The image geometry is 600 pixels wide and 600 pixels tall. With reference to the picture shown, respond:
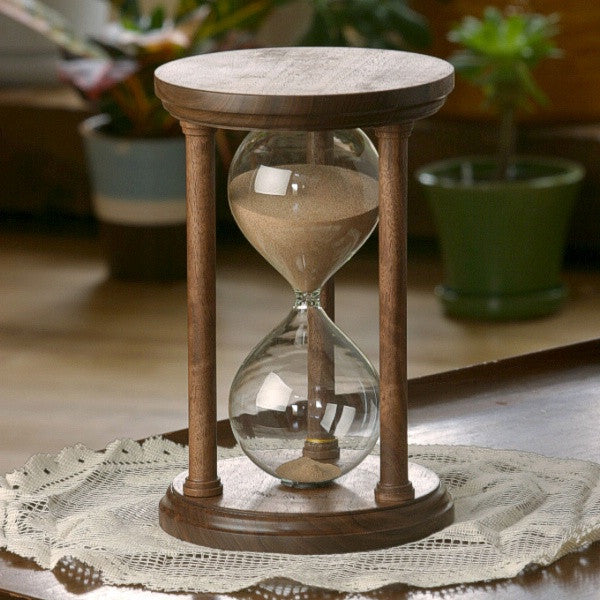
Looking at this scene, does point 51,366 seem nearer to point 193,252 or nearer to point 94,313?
point 94,313

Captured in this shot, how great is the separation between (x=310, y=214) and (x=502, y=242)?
6.58 ft

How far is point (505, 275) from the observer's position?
2881mm

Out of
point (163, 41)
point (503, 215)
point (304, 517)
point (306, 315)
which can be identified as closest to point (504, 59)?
point (503, 215)

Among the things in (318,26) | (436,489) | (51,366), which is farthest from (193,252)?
(318,26)

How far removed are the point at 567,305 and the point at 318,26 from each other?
2.76ft

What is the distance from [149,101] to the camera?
Answer: 3.21 m

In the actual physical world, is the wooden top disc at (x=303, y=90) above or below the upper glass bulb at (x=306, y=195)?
above

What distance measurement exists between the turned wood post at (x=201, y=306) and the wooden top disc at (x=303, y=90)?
0.10 feet

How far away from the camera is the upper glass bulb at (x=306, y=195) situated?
907 mm

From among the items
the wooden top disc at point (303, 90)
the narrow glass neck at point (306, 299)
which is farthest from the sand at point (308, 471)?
the wooden top disc at point (303, 90)

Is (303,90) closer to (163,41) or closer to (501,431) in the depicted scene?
(501,431)

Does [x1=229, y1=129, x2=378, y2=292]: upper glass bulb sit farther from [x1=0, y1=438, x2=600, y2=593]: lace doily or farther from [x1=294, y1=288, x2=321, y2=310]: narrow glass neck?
[x1=0, y1=438, x2=600, y2=593]: lace doily

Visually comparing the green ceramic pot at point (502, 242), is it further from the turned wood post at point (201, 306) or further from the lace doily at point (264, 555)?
the turned wood post at point (201, 306)

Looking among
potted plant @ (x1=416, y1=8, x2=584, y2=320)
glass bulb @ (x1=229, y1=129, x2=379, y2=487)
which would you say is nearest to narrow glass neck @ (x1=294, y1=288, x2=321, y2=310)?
glass bulb @ (x1=229, y1=129, x2=379, y2=487)
